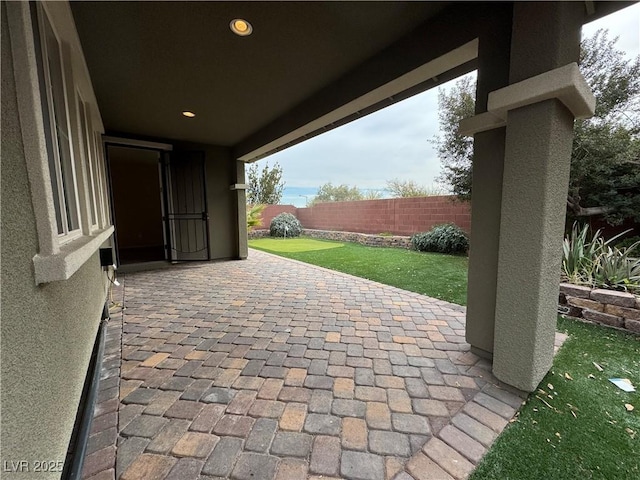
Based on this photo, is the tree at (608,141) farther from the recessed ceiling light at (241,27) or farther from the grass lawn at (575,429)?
the grass lawn at (575,429)

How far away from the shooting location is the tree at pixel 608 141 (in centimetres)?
466

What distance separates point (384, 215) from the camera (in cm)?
982

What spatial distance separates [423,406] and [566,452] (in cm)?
65

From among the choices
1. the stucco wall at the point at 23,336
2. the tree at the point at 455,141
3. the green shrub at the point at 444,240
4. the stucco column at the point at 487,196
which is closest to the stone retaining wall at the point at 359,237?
the green shrub at the point at 444,240

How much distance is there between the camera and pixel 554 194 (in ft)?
5.09

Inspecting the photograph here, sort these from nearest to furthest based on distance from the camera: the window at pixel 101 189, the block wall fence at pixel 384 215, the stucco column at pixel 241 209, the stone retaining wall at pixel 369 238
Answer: the window at pixel 101 189 < the stucco column at pixel 241 209 < the block wall fence at pixel 384 215 < the stone retaining wall at pixel 369 238

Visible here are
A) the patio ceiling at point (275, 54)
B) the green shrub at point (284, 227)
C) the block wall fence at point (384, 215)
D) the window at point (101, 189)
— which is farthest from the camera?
the green shrub at point (284, 227)

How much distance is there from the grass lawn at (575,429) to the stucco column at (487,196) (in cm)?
47

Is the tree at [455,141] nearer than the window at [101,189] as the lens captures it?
No

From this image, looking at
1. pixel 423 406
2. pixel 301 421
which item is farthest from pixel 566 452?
pixel 301 421

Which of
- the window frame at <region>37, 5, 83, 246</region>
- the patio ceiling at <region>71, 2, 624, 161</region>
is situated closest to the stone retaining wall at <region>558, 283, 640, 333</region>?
the patio ceiling at <region>71, 2, 624, 161</region>

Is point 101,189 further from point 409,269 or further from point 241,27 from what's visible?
point 409,269

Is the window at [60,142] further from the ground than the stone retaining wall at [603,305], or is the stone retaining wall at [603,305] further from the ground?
the window at [60,142]

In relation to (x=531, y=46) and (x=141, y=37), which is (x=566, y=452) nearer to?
(x=531, y=46)
